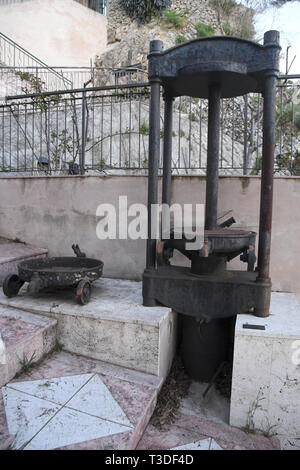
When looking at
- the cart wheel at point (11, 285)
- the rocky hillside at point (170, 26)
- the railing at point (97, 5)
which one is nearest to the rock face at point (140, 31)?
the rocky hillside at point (170, 26)

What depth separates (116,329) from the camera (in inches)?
110

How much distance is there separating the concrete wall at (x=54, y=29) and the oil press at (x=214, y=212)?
16.3 metres

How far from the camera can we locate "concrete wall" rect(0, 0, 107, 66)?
15891mm

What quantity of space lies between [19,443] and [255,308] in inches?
74.4

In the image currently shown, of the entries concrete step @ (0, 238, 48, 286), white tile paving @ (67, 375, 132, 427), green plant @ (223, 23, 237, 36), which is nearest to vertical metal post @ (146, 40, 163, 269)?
white tile paving @ (67, 375, 132, 427)

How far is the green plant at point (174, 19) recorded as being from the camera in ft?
72.2

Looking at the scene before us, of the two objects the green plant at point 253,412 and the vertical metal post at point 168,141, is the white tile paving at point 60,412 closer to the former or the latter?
the green plant at point 253,412

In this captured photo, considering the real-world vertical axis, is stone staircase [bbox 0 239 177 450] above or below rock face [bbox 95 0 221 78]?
below

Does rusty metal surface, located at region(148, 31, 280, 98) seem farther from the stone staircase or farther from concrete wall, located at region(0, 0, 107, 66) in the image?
concrete wall, located at region(0, 0, 107, 66)

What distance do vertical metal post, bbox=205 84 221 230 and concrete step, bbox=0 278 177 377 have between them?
101 cm

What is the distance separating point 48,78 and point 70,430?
1466 centimetres

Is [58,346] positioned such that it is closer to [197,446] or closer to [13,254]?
[197,446]
